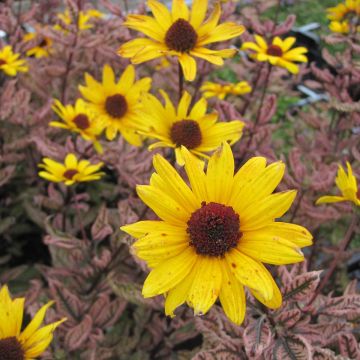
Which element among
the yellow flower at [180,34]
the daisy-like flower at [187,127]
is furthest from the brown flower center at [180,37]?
the daisy-like flower at [187,127]

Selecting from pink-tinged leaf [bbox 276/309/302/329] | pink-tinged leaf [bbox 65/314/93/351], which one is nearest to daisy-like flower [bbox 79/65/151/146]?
pink-tinged leaf [bbox 65/314/93/351]

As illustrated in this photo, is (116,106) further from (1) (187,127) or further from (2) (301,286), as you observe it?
(2) (301,286)

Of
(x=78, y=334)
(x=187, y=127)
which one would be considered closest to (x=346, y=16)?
(x=187, y=127)

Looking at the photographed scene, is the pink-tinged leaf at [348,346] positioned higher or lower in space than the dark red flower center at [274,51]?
lower

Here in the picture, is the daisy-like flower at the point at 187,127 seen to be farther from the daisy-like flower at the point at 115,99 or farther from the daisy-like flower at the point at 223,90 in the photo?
the daisy-like flower at the point at 223,90

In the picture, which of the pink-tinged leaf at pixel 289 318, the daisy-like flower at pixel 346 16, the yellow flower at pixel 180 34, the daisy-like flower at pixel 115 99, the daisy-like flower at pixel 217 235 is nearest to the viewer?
the daisy-like flower at pixel 217 235

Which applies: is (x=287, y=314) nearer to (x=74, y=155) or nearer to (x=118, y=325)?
(x=118, y=325)
